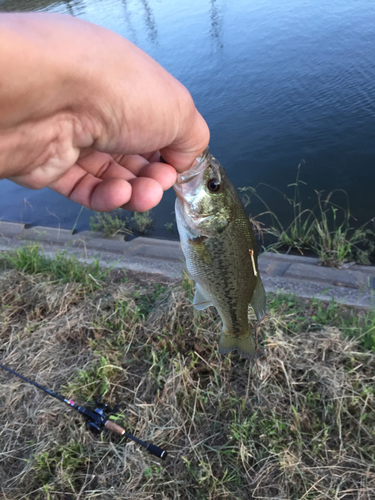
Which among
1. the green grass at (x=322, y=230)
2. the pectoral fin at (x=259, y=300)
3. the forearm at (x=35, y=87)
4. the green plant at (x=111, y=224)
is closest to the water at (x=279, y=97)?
the green grass at (x=322, y=230)

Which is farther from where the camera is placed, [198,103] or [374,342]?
[198,103]

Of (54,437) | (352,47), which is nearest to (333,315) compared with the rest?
(54,437)

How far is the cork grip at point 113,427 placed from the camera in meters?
2.32

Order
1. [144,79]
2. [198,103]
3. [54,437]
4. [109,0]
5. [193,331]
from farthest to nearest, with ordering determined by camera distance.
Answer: [109,0]
[198,103]
[193,331]
[54,437]
[144,79]

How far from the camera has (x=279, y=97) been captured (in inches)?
325

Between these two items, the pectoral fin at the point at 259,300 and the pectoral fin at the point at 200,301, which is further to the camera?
the pectoral fin at the point at 200,301

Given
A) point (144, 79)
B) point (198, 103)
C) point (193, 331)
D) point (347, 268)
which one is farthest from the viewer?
point (198, 103)

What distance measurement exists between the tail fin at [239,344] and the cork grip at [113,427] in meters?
0.86

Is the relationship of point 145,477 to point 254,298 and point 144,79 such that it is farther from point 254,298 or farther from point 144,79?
point 144,79

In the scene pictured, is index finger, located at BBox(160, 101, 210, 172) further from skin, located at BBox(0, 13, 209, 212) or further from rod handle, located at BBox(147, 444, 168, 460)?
rod handle, located at BBox(147, 444, 168, 460)

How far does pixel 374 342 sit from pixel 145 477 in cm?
181

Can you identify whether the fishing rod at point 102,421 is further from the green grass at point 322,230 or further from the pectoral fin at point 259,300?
the green grass at point 322,230

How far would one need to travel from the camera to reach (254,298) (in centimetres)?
219

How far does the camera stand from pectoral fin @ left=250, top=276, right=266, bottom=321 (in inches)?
85.3
